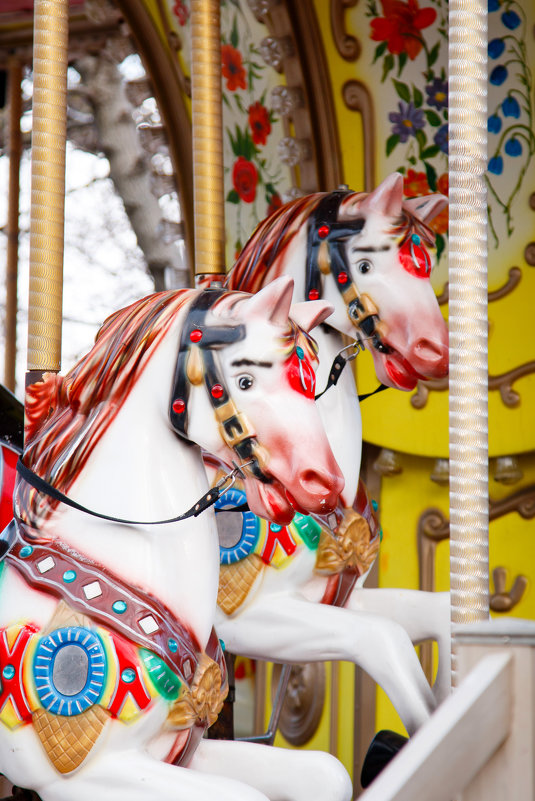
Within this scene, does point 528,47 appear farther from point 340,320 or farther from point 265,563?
point 265,563

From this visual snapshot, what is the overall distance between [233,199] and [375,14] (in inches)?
25.5

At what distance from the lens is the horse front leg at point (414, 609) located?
2.12m

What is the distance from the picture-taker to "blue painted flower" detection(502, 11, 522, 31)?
9.30ft

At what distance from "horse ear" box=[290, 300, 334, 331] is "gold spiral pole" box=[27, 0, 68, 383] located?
0.44 metres

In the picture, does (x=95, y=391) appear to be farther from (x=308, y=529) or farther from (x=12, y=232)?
(x=12, y=232)

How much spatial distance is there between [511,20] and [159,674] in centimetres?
202

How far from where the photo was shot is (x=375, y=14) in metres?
3.01

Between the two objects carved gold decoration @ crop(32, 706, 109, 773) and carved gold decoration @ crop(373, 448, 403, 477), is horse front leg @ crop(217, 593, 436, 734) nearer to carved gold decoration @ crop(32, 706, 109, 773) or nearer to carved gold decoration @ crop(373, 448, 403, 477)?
carved gold decoration @ crop(32, 706, 109, 773)

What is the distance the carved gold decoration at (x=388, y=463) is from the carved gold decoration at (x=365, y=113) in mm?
724

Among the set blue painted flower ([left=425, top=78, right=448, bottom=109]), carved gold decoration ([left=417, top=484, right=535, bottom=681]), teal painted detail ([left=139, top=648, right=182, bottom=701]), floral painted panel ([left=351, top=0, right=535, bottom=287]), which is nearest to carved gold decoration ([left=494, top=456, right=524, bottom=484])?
carved gold decoration ([left=417, top=484, right=535, bottom=681])

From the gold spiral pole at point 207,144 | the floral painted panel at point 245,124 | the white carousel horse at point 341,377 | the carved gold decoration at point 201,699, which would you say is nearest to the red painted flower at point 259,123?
the floral painted panel at point 245,124

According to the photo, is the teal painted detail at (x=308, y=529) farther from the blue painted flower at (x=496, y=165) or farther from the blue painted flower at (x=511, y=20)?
the blue painted flower at (x=511, y=20)

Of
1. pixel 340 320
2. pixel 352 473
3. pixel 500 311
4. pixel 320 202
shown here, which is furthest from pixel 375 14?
pixel 352 473

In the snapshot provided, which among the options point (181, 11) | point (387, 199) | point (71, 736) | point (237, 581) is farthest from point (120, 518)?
point (181, 11)
